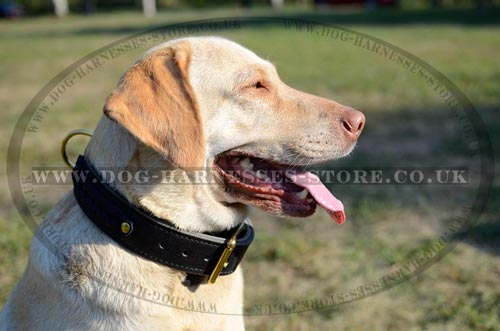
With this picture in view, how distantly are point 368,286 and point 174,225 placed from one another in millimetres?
2044

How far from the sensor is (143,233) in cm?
220

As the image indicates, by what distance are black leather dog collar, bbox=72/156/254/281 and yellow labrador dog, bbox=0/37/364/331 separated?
0.02 meters

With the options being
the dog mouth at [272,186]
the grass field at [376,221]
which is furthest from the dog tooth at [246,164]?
the grass field at [376,221]

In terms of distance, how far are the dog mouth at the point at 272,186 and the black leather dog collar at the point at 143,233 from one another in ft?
0.78

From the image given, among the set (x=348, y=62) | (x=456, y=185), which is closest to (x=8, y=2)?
(x=348, y=62)

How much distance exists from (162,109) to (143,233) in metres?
0.46

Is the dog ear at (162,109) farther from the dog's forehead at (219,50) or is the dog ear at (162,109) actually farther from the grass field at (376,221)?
the grass field at (376,221)

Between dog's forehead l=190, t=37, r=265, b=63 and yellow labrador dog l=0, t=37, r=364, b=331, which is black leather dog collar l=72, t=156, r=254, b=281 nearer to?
yellow labrador dog l=0, t=37, r=364, b=331

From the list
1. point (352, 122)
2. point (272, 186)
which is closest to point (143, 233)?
point (272, 186)

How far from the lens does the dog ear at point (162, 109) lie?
2.07 metres

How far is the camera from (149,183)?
2262 millimetres

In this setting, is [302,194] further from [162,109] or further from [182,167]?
[162,109]

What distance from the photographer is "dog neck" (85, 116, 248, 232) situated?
2.24 metres

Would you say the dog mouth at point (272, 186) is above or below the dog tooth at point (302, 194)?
above
